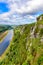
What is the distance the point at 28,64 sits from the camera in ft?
120

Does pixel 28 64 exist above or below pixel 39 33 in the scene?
below

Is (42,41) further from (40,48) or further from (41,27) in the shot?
(41,27)

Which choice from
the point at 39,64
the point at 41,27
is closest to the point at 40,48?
the point at 39,64

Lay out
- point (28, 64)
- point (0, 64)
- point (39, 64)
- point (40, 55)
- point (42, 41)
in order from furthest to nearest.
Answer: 1. point (0, 64)
2. point (42, 41)
3. point (28, 64)
4. point (40, 55)
5. point (39, 64)

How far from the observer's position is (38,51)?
3622 cm

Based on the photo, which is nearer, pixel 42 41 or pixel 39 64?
pixel 39 64

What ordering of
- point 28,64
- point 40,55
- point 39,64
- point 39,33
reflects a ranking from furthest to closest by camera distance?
point 39,33, point 28,64, point 40,55, point 39,64

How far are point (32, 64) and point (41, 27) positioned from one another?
1542 cm

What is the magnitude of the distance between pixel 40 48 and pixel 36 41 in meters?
4.89

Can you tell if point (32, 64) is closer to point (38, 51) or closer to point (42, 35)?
point (38, 51)

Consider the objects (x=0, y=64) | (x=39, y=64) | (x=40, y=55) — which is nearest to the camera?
A: (x=39, y=64)

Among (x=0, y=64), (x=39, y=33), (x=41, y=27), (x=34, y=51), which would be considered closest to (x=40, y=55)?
(x=34, y=51)

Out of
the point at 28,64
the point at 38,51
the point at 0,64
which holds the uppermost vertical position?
the point at 38,51

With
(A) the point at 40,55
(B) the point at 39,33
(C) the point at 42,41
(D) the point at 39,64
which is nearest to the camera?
(D) the point at 39,64
